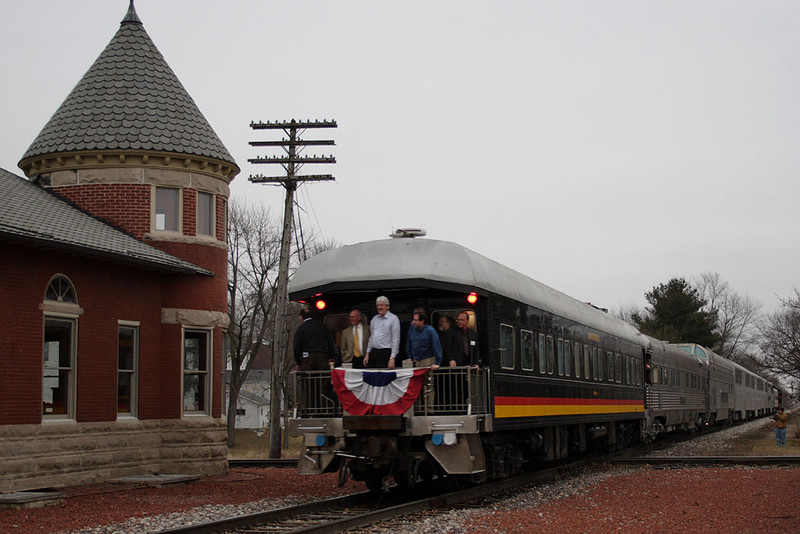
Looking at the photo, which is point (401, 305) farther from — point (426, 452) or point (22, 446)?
point (22, 446)

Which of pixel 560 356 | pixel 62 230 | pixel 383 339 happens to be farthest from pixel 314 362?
pixel 560 356

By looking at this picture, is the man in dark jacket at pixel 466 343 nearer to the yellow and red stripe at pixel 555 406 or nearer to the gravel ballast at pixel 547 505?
the yellow and red stripe at pixel 555 406

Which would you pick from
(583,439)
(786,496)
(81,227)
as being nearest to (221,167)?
(81,227)

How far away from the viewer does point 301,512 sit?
484 inches

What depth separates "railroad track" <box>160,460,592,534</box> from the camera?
421 inches

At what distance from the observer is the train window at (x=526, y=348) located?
50.5 ft

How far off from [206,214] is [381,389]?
9.20 meters

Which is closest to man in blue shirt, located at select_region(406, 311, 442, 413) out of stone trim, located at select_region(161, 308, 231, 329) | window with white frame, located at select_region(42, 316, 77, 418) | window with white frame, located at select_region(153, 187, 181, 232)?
window with white frame, located at select_region(42, 316, 77, 418)

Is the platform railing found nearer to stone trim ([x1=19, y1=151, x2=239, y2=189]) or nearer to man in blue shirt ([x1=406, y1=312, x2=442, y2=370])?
man in blue shirt ([x1=406, y1=312, x2=442, y2=370])

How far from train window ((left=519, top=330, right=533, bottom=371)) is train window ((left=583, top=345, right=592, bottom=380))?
4262mm

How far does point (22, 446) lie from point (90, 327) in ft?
8.26

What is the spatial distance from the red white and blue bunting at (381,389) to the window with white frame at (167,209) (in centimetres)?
826

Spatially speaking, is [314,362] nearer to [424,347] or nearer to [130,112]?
[424,347]

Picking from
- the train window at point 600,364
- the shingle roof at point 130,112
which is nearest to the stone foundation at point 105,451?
the shingle roof at point 130,112
